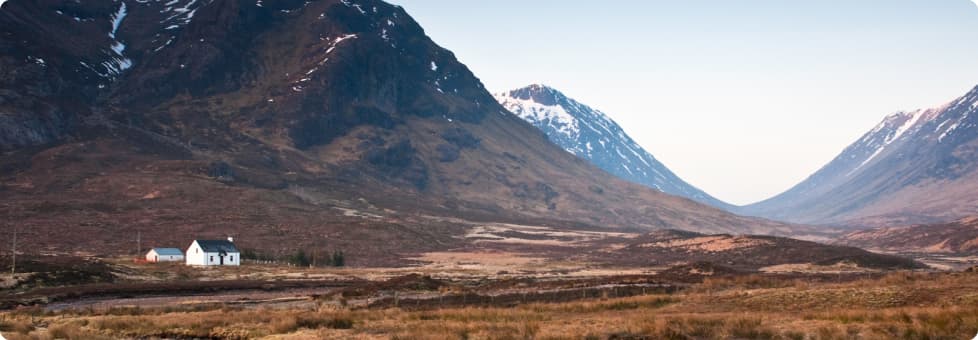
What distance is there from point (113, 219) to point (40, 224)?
43.8ft

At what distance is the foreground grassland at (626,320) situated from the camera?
31.6 meters

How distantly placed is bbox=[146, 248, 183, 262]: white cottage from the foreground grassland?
61.5 m

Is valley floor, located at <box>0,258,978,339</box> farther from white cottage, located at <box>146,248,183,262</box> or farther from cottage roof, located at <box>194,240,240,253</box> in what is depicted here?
white cottage, located at <box>146,248,183,262</box>

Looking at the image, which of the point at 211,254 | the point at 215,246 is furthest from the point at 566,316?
the point at 215,246

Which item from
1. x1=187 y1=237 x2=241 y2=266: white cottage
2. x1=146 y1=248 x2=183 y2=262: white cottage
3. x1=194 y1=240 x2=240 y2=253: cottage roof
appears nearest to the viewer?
x1=187 y1=237 x2=241 y2=266: white cottage

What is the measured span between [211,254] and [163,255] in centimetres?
967

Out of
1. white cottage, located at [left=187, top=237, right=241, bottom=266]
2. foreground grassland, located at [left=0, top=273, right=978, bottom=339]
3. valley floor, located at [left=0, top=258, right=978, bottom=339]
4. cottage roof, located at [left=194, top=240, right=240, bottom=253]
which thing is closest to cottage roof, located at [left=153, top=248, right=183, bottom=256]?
white cottage, located at [left=187, top=237, right=241, bottom=266]

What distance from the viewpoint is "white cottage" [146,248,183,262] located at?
352ft

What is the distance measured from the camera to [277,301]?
191ft

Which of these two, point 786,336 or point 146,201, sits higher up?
point 146,201

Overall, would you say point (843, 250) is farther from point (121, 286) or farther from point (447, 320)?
point (447, 320)

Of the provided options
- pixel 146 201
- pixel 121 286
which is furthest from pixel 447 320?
pixel 146 201

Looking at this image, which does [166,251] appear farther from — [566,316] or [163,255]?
[566,316]

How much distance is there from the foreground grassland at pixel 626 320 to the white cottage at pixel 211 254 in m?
54.1
